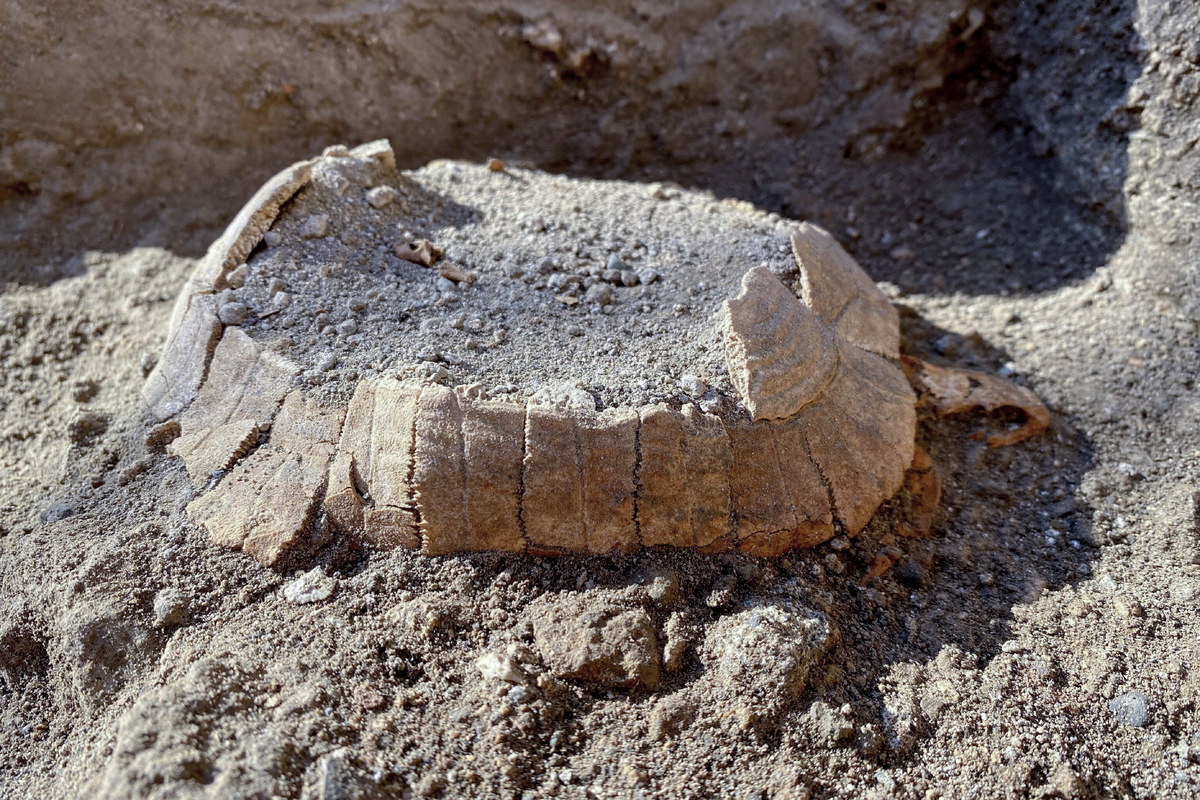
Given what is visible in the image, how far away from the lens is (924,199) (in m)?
3.45

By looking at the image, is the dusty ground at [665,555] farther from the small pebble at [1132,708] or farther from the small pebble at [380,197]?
the small pebble at [380,197]

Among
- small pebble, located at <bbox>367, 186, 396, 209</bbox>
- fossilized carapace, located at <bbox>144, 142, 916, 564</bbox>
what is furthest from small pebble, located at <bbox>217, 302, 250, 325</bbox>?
small pebble, located at <bbox>367, 186, 396, 209</bbox>

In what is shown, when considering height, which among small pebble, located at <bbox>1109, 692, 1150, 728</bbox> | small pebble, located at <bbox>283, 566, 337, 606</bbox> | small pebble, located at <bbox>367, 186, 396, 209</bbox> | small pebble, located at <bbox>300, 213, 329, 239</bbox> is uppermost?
small pebble, located at <bbox>367, 186, 396, 209</bbox>

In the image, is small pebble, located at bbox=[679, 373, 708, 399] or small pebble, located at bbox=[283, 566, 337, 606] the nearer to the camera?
small pebble, located at bbox=[283, 566, 337, 606]

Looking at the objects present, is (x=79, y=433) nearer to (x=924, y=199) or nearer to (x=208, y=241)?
(x=208, y=241)

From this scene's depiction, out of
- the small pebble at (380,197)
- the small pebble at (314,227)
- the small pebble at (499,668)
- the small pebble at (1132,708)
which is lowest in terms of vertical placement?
the small pebble at (1132,708)

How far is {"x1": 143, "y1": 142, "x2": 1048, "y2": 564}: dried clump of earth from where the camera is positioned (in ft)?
6.61

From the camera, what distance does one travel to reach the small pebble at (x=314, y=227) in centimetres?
244

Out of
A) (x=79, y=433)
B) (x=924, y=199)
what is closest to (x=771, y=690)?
(x=79, y=433)

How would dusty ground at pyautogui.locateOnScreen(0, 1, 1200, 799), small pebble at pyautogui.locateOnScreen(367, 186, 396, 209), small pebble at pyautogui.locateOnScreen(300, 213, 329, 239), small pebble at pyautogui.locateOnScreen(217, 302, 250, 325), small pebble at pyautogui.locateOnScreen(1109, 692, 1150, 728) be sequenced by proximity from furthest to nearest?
1. small pebble at pyautogui.locateOnScreen(367, 186, 396, 209)
2. small pebble at pyautogui.locateOnScreen(300, 213, 329, 239)
3. small pebble at pyautogui.locateOnScreen(217, 302, 250, 325)
4. small pebble at pyautogui.locateOnScreen(1109, 692, 1150, 728)
5. dusty ground at pyautogui.locateOnScreen(0, 1, 1200, 799)

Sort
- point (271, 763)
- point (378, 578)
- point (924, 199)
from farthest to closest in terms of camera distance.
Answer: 1. point (924, 199)
2. point (378, 578)
3. point (271, 763)

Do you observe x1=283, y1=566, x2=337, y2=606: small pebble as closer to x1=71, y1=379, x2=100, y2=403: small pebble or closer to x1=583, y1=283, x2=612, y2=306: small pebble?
x1=583, y1=283, x2=612, y2=306: small pebble

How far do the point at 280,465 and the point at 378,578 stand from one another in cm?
36

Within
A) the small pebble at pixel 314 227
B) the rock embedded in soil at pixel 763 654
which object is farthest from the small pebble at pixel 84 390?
the rock embedded in soil at pixel 763 654
